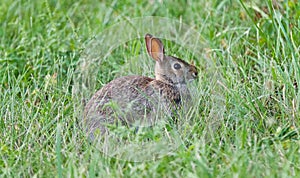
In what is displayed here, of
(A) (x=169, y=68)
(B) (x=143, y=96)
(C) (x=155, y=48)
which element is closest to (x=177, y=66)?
(A) (x=169, y=68)

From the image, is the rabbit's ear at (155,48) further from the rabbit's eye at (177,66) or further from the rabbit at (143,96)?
the rabbit's eye at (177,66)

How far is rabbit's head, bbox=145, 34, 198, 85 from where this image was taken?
4.34m

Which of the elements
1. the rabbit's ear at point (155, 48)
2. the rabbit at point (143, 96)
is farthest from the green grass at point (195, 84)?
the rabbit's ear at point (155, 48)

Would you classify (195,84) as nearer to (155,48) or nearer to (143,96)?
(155,48)

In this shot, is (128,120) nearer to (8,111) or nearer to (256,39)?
(8,111)

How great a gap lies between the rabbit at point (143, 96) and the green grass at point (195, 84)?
0.13 m

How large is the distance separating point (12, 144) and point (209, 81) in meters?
1.43

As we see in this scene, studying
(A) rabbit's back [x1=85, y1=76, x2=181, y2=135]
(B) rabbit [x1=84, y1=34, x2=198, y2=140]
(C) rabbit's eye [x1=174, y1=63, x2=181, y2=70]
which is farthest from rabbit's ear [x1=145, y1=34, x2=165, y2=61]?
(A) rabbit's back [x1=85, y1=76, x2=181, y2=135]

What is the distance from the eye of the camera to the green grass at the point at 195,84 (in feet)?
11.5

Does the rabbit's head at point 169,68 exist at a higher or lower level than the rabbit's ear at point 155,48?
lower

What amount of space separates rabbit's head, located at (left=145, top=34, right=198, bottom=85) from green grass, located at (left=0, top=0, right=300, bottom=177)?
0.17 metres

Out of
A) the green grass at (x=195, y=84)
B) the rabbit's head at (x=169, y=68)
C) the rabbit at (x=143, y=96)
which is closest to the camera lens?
the green grass at (x=195, y=84)

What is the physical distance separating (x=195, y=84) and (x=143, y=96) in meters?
0.52

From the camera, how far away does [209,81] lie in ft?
15.1
